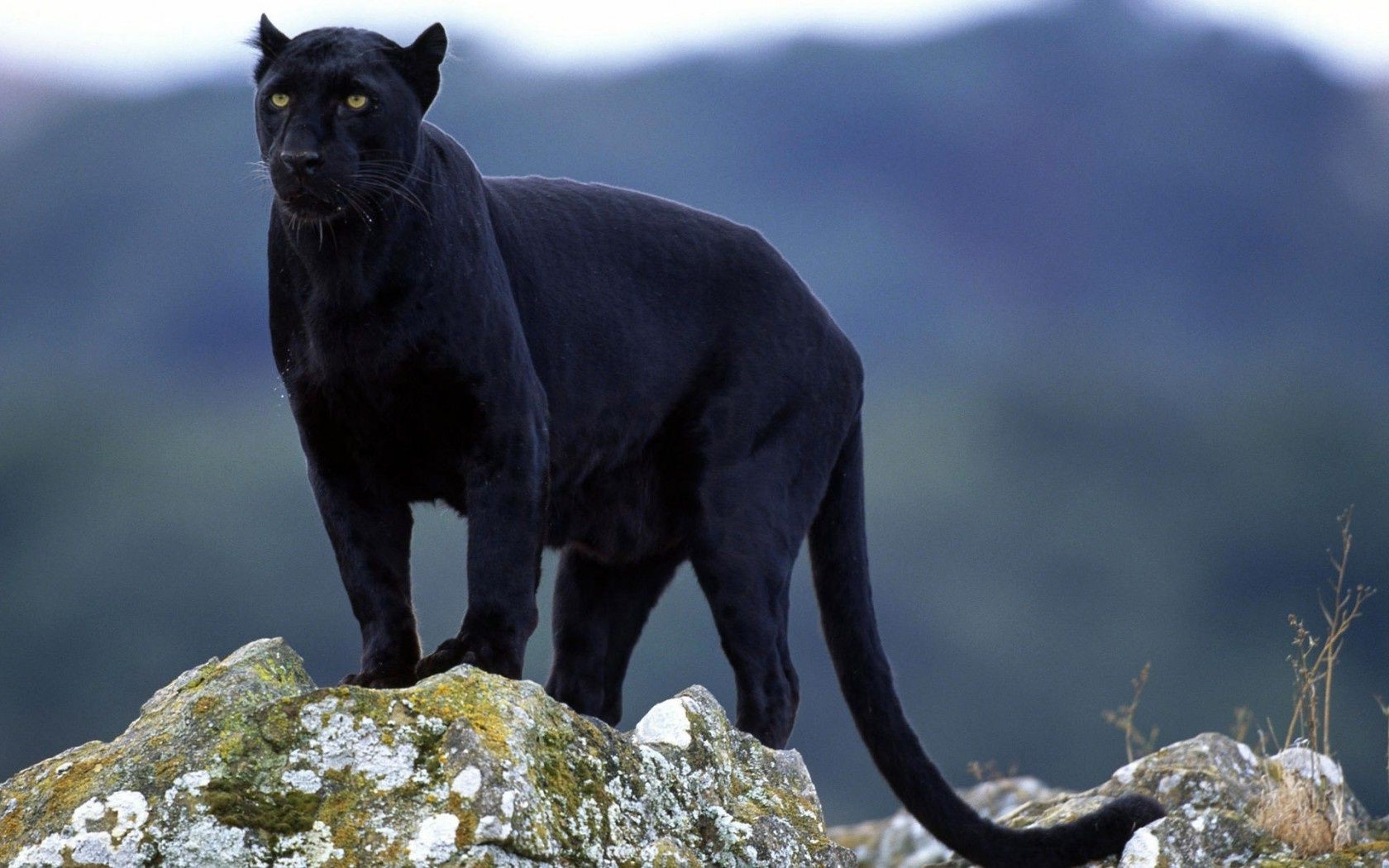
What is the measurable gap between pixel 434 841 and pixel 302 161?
1994mm

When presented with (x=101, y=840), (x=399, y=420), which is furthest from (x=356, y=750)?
(x=399, y=420)

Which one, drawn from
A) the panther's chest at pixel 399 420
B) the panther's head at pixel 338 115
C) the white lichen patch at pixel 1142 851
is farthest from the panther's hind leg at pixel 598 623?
the white lichen patch at pixel 1142 851

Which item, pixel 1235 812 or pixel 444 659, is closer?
pixel 444 659

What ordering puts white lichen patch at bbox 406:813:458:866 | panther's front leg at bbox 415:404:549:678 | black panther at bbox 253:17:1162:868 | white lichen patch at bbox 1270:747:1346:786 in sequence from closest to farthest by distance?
1. white lichen patch at bbox 406:813:458:866
2. panther's front leg at bbox 415:404:549:678
3. black panther at bbox 253:17:1162:868
4. white lichen patch at bbox 1270:747:1346:786

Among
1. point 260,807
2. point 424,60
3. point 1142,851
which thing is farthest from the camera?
point 424,60

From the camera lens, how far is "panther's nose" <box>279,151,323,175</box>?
4.22 m

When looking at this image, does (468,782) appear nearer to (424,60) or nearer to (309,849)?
(309,849)

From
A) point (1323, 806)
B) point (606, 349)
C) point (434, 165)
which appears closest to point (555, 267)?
point (606, 349)

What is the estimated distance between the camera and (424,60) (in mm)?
4680

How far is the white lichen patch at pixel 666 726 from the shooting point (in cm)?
376

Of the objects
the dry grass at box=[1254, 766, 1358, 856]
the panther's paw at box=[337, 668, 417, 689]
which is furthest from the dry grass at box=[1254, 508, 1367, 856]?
the panther's paw at box=[337, 668, 417, 689]

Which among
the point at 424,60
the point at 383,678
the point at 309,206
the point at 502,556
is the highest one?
the point at 424,60

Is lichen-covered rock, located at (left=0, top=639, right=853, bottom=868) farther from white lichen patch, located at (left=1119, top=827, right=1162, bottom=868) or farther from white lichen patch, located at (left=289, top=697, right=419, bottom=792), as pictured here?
white lichen patch, located at (left=1119, top=827, right=1162, bottom=868)

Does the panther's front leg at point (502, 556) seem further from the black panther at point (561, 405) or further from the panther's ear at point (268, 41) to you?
the panther's ear at point (268, 41)
